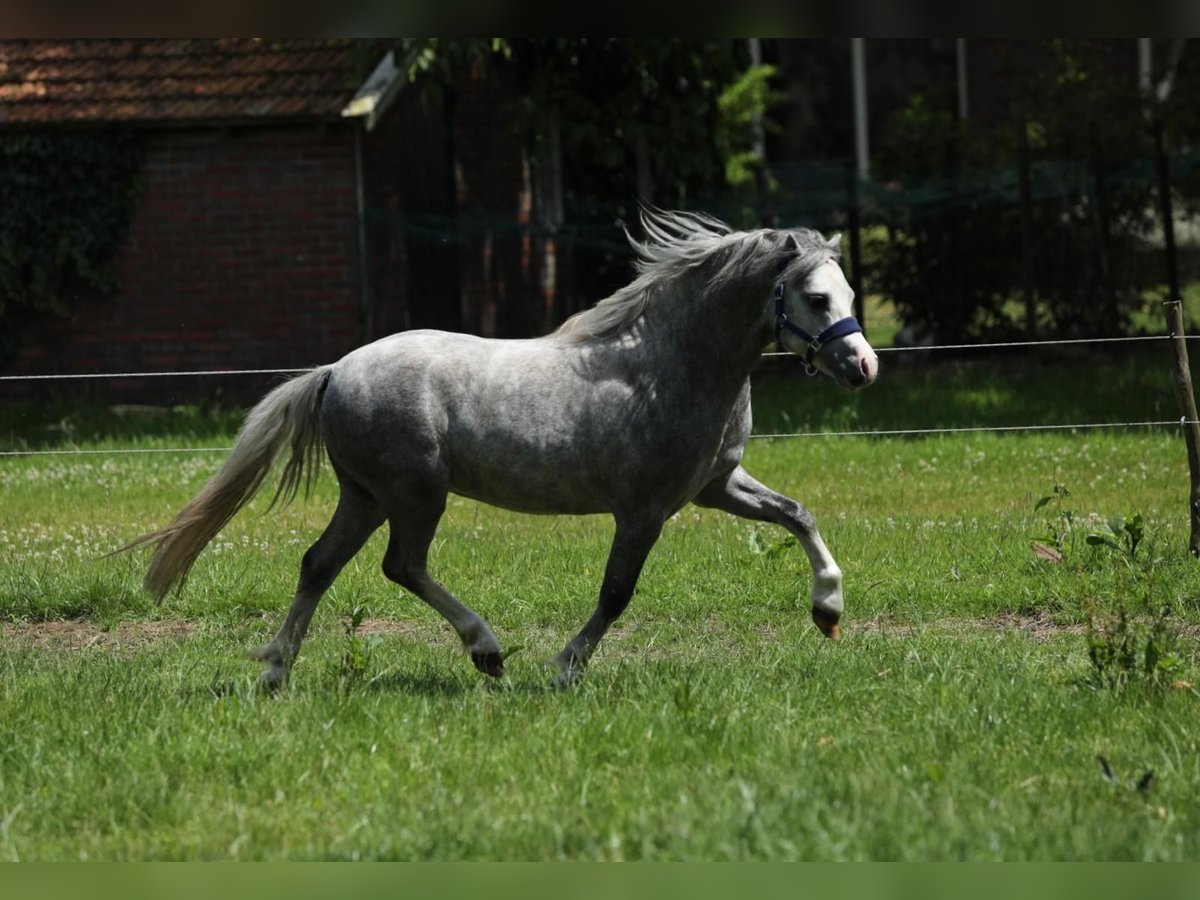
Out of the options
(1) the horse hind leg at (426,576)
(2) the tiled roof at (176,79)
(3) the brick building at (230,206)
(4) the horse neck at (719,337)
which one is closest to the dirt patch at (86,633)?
(1) the horse hind leg at (426,576)

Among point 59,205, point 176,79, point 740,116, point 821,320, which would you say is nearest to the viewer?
point 821,320

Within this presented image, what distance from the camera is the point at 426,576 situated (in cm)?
698

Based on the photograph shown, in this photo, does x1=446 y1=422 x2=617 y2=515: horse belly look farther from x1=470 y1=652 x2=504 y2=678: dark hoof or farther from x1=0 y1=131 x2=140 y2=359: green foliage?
x1=0 y1=131 x2=140 y2=359: green foliage

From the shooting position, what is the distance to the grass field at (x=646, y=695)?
4863mm

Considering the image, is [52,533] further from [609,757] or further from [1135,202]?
[1135,202]

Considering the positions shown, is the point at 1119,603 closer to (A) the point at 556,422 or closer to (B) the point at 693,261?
(B) the point at 693,261

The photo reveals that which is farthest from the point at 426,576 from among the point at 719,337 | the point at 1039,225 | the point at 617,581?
the point at 1039,225

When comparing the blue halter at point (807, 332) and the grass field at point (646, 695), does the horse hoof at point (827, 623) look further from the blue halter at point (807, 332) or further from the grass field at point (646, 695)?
→ the blue halter at point (807, 332)

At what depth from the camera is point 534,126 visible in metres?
19.1

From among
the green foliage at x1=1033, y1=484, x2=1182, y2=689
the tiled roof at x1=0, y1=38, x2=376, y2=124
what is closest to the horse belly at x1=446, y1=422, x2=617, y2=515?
the green foliage at x1=1033, y1=484, x2=1182, y2=689

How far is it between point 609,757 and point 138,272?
13.5 meters

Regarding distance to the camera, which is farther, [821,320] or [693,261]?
[693,261]

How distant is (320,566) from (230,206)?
11.2 metres

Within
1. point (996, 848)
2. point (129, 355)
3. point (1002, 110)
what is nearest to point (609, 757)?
point (996, 848)
